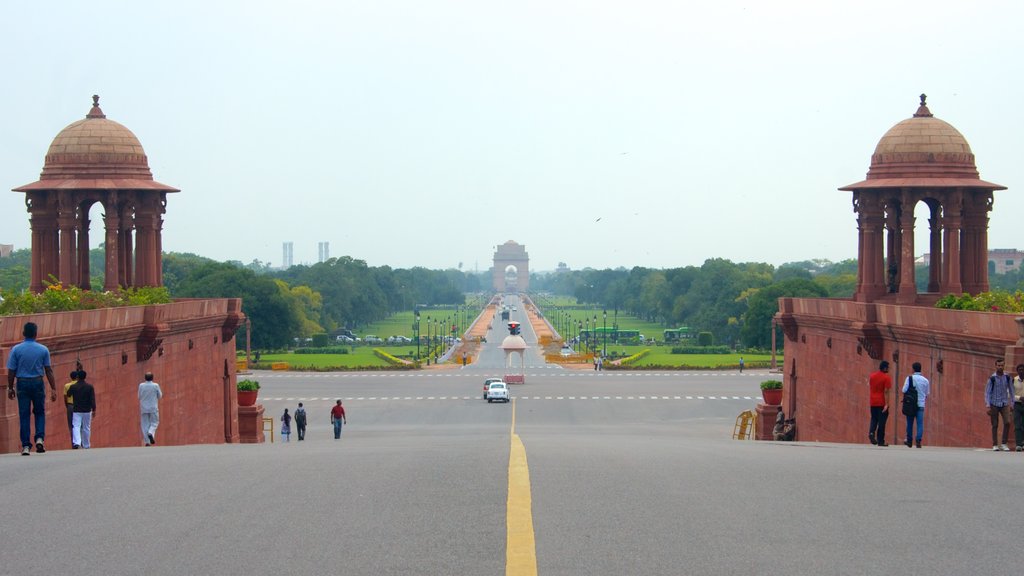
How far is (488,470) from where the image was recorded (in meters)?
10.7

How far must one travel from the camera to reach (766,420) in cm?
3531

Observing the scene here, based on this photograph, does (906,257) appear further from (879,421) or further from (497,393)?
(497,393)

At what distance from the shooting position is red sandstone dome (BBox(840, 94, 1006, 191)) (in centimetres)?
3173

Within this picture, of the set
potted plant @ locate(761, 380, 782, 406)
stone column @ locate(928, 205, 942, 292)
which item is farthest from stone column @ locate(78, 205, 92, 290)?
stone column @ locate(928, 205, 942, 292)

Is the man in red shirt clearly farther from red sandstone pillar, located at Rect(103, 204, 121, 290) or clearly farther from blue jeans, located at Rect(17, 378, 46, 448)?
red sandstone pillar, located at Rect(103, 204, 121, 290)

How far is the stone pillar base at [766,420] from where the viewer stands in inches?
1387

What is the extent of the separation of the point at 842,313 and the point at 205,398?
1646 cm

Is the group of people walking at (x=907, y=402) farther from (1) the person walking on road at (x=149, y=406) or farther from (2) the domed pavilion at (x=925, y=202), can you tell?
(2) the domed pavilion at (x=925, y=202)

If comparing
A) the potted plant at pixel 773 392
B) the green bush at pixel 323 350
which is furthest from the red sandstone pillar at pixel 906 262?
the green bush at pixel 323 350

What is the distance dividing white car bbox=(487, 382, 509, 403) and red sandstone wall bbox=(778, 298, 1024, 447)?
57.8 ft

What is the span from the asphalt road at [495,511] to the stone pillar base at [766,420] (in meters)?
21.8

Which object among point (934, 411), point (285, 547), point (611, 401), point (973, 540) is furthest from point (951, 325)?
point (611, 401)

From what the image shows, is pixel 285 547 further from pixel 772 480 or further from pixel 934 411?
pixel 934 411

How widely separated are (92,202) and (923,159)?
22301mm
